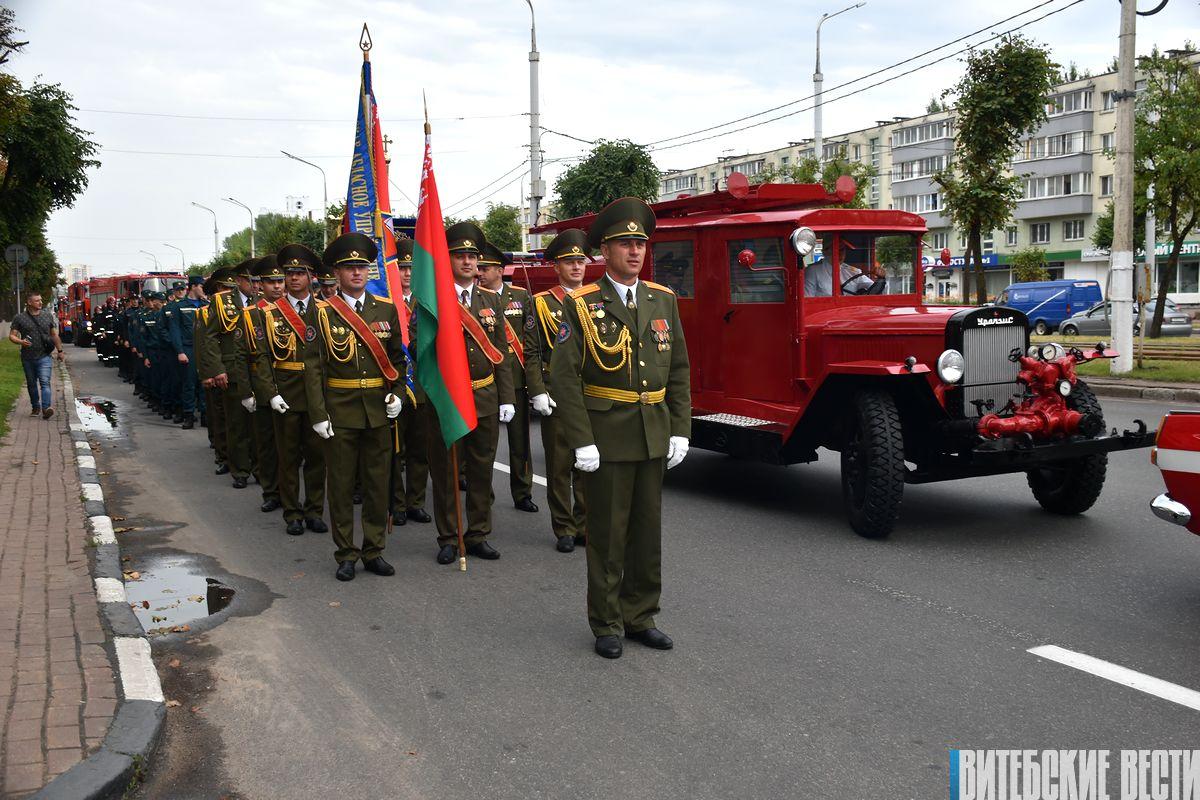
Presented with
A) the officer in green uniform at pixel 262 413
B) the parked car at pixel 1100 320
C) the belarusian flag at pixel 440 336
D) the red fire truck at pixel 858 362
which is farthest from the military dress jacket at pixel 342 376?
the parked car at pixel 1100 320

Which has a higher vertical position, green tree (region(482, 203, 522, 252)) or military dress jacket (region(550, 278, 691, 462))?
green tree (region(482, 203, 522, 252))

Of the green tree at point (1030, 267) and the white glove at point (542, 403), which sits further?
the green tree at point (1030, 267)

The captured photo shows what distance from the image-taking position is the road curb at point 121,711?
3.74 m

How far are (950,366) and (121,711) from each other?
208 inches

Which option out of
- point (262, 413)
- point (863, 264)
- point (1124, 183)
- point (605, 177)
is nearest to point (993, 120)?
point (1124, 183)

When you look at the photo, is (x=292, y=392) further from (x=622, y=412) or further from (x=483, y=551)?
(x=622, y=412)

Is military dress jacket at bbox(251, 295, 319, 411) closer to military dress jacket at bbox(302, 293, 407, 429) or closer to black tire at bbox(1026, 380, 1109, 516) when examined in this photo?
military dress jacket at bbox(302, 293, 407, 429)

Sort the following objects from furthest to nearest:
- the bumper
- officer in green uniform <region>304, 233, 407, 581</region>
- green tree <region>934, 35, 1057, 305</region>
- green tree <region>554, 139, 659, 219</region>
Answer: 1. green tree <region>554, 139, 659, 219</region>
2. green tree <region>934, 35, 1057, 305</region>
3. officer in green uniform <region>304, 233, 407, 581</region>
4. the bumper

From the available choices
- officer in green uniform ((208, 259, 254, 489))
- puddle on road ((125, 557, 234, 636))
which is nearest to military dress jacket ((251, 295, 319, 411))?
officer in green uniform ((208, 259, 254, 489))

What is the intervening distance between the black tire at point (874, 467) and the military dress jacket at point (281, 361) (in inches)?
170

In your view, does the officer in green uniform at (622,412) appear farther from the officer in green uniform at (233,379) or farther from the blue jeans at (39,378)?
the blue jeans at (39,378)

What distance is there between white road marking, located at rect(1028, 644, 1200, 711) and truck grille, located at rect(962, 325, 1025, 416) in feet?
8.33

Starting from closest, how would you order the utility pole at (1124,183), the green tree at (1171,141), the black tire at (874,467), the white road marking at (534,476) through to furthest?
the black tire at (874,467), the white road marking at (534,476), the utility pole at (1124,183), the green tree at (1171,141)

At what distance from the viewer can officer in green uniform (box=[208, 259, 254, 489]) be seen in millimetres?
10242
